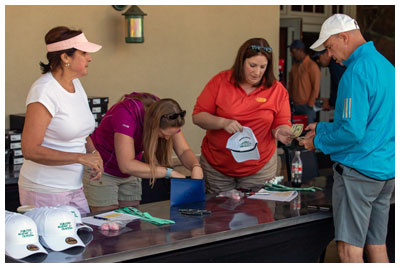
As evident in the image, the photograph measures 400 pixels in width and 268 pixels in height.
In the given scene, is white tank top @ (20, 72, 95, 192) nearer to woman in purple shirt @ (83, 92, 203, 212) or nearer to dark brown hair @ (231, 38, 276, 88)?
woman in purple shirt @ (83, 92, 203, 212)

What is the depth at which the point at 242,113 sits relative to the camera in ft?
12.5

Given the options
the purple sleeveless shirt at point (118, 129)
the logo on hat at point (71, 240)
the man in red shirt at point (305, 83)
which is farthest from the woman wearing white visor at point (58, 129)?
the man in red shirt at point (305, 83)

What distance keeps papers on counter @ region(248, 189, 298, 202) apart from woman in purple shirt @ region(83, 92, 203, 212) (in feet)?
1.29

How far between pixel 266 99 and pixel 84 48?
1304 millimetres

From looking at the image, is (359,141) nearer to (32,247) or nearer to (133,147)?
(133,147)

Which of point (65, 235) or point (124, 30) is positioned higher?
point (124, 30)

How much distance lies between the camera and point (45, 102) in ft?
9.55

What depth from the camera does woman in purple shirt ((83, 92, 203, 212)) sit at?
3.25 metres

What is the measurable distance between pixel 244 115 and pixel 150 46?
316 centimetres

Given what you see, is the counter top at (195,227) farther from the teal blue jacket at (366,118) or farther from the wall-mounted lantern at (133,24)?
the wall-mounted lantern at (133,24)

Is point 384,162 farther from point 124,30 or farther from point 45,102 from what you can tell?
point 124,30

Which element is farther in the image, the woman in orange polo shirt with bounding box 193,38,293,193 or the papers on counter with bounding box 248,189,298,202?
the woman in orange polo shirt with bounding box 193,38,293,193

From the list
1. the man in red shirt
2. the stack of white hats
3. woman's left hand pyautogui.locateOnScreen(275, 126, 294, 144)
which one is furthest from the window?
the stack of white hats

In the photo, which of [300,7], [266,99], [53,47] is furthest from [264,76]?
[300,7]
